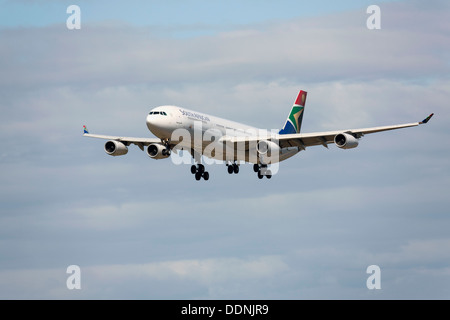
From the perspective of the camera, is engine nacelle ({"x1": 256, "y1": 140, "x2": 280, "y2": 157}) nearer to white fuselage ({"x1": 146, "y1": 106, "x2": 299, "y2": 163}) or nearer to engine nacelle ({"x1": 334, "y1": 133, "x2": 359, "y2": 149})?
white fuselage ({"x1": 146, "y1": 106, "x2": 299, "y2": 163})

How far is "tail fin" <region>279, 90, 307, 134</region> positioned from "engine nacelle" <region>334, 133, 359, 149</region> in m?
21.9

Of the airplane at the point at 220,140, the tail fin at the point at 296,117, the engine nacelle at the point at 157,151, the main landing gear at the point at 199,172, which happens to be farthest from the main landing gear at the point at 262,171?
Answer: the engine nacelle at the point at 157,151

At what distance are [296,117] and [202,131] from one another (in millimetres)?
26588

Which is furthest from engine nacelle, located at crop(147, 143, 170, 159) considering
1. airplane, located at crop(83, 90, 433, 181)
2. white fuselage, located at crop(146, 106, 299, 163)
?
white fuselage, located at crop(146, 106, 299, 163)

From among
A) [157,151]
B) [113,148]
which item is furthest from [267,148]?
[113,148]

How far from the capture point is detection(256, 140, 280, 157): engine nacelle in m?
82.5

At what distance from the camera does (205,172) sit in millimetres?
87938

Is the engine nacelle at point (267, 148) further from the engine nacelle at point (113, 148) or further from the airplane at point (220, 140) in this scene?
the engine nacelle at point (113, 148)

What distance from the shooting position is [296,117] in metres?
103

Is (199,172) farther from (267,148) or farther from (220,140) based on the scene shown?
(267,148)
